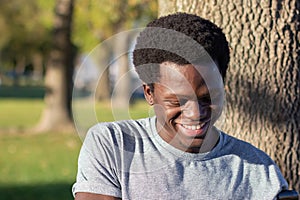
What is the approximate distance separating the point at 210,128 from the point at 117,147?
0.33 metres

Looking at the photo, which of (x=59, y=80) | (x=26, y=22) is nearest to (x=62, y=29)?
(x=59, y=80)

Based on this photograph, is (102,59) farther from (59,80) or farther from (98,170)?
(59,80)

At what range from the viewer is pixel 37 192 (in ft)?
33.7

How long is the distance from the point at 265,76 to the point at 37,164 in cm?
905

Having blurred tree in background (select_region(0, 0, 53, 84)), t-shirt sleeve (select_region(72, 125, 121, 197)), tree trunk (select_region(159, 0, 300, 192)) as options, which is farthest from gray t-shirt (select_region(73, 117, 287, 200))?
blurred tree in background (select_region(0, 0, 53, 84))

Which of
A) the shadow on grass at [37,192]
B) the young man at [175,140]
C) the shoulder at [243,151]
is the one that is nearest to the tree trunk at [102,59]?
the young man at [175,140]

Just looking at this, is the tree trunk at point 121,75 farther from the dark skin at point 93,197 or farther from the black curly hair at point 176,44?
the dark skin at point 93,197

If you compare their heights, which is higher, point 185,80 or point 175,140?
point 185,80

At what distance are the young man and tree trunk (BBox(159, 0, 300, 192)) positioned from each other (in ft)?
5.29

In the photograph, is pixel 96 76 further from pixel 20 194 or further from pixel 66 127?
pixel 66 127

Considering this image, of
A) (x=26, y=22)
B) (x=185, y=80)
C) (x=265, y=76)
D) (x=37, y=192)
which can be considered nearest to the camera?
(x=185, y=80)

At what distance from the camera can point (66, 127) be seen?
19500 millimetres

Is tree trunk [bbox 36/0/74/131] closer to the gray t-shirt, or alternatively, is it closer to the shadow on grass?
the shadow on grass

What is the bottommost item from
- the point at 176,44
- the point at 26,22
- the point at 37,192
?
the point at 37,192
